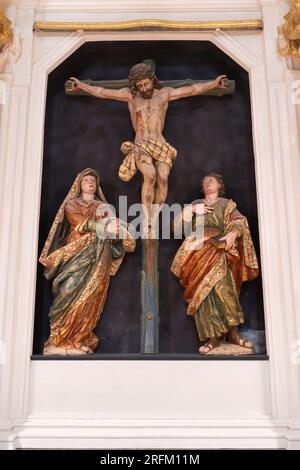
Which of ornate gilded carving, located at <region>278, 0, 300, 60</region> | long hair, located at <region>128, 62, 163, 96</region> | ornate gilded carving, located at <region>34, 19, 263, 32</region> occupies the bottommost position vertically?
long hair, located at <region>128, 62, 163, 96</region>

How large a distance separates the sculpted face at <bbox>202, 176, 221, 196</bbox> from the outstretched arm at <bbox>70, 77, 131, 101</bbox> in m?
0.86

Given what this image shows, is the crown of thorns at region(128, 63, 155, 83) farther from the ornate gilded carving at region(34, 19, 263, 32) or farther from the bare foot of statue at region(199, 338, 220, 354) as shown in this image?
the bare foot of statue at region(199, 338, 220, 354)

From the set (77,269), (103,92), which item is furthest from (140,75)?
(77,269)

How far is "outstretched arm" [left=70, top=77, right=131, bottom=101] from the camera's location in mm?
4227

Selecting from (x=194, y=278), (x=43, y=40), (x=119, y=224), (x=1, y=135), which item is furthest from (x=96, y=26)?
(x=194, y=278)

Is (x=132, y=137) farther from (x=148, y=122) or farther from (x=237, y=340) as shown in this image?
(x=237, y=340)

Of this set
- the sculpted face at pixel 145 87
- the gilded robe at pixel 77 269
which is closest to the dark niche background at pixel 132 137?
the gilded robe at pixel 77 269

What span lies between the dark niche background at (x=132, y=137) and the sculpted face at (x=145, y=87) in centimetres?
27

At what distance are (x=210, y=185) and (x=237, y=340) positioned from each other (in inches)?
41.6

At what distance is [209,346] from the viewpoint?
12.0 feet

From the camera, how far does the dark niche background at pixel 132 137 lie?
12.8ft

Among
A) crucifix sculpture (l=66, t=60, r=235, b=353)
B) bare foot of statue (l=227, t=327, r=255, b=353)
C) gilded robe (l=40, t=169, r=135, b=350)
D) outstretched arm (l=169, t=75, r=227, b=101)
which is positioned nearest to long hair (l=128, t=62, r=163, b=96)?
crucifix sculpture (l=66, t=60, r=235, b=353)

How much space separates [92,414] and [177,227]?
132 cm

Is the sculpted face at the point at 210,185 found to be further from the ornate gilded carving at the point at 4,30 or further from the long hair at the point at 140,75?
the ornate gilded carving at the point at 4,30
